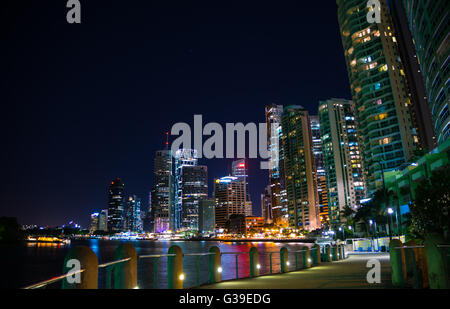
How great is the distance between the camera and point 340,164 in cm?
18925

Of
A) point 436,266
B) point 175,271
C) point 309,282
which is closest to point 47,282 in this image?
point 175,271

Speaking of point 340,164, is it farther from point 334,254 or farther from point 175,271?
point 175,271

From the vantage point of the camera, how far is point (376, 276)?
13.7 meters

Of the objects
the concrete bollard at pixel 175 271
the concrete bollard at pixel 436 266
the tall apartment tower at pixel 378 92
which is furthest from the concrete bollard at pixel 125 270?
the tall apartment tower at pixel 378 92

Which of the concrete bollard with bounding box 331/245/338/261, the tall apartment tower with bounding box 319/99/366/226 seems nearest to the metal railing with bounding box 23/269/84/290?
the concrete bollard with bounding box 331/245/338/261

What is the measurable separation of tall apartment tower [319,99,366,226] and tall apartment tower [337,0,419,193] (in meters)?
68.0

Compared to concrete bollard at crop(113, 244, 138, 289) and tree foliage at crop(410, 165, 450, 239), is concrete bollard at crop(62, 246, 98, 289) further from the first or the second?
tree foliage at crop(410, 165, 450, 239)

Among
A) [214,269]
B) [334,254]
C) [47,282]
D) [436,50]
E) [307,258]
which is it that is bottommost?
[334,254]

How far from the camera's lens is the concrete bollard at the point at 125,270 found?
8.99m

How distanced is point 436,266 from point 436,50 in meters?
71.4

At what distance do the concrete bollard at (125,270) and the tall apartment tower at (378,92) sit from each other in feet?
350

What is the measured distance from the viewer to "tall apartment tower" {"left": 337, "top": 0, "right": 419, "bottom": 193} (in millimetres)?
109250

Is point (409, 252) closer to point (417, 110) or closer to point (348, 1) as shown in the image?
point (417, 110)
